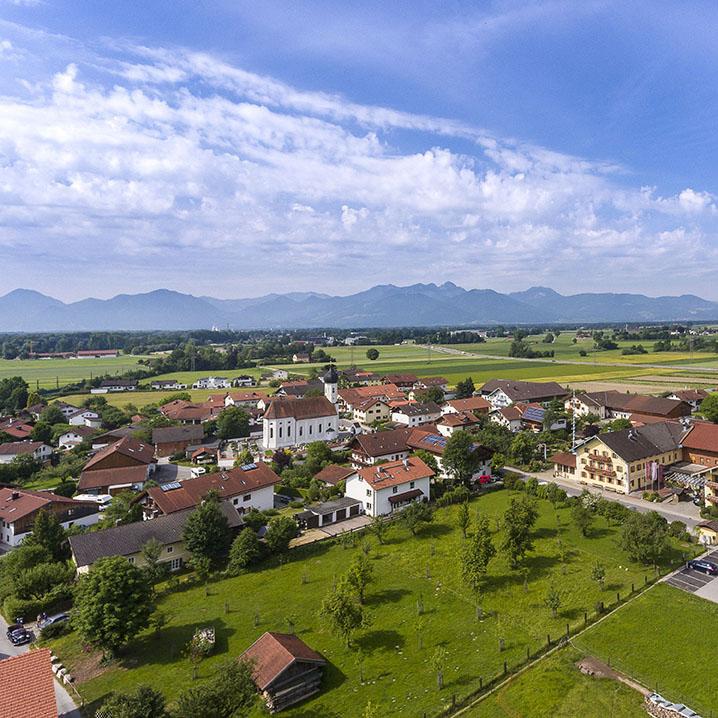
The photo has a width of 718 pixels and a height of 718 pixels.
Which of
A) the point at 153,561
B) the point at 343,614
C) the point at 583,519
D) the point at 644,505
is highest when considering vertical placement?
the point at 343,614

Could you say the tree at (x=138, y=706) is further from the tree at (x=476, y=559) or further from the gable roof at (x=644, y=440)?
the gable roof at (x=644, y=440)

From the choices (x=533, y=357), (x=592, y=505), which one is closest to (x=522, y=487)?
(x=592, y=505)

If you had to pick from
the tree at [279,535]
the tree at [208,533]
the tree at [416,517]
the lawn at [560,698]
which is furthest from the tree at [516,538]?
the tree at [208,533]

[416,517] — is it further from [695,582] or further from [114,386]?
[114,386]

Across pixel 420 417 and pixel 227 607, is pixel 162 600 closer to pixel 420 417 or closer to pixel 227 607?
pixel 227 607

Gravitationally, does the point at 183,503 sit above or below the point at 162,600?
above

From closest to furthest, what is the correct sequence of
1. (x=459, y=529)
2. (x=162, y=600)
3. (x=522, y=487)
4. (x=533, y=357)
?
(x=162, y=600), (x=459, y=529), (x=522, y=487), (x=533, y=357)

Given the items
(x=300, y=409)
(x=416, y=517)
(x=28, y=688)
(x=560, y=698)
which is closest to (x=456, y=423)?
(x=300, y=409)
